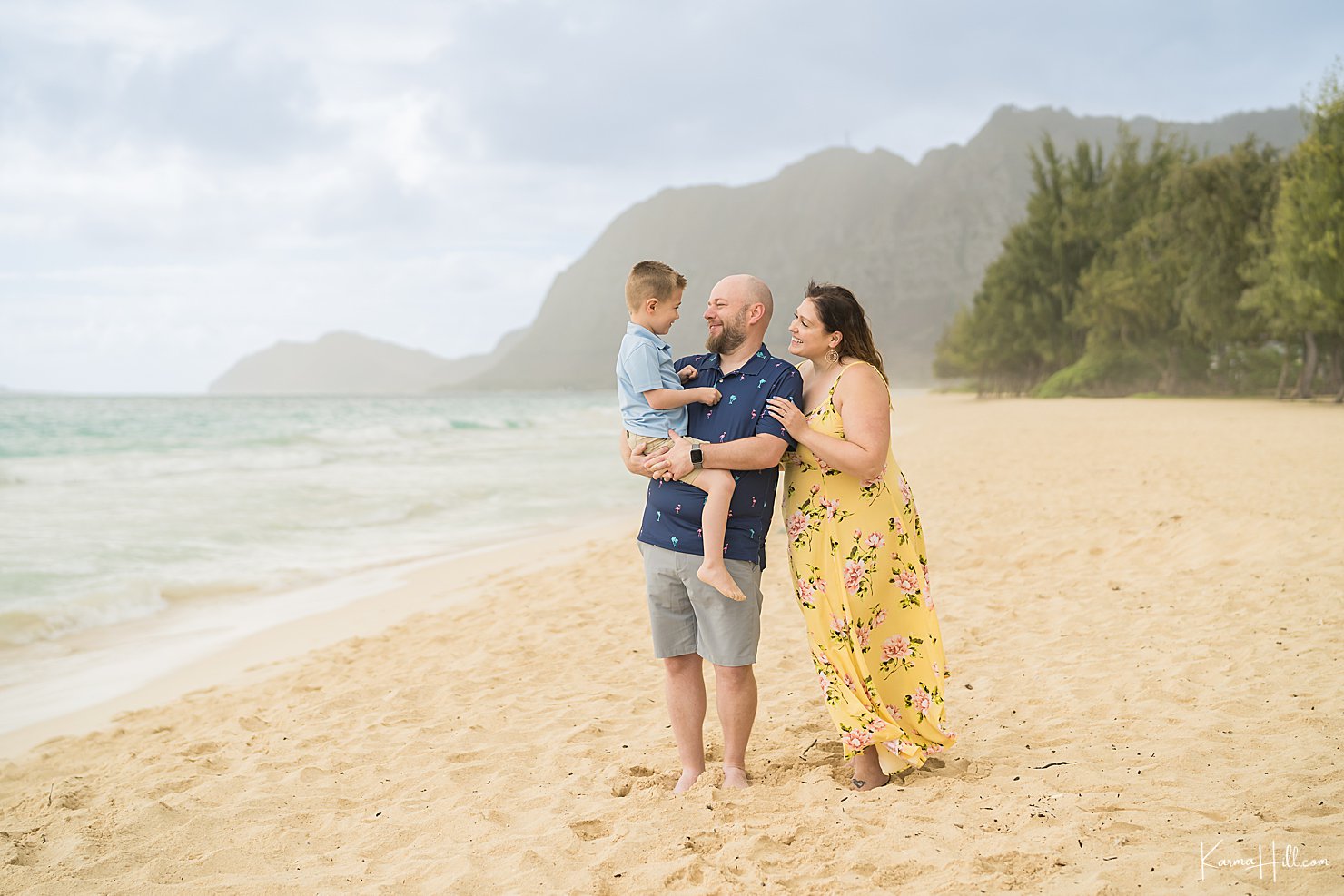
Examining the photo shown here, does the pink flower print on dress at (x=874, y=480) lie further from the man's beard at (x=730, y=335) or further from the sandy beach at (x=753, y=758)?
the sandy beach at (x=753, y=758)

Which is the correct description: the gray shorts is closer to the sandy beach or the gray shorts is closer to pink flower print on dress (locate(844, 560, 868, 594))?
pink flower print on dress (locate(844, 560, 868, 594))

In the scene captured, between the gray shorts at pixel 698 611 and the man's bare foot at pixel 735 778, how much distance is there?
456 millimetres

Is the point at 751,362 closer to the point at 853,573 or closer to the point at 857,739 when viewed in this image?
the point at 853,573

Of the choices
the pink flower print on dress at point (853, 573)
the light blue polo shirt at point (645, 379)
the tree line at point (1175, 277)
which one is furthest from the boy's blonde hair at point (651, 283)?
the tree line at point (1175, 277)

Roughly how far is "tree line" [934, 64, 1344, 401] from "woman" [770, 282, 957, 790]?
27.7m

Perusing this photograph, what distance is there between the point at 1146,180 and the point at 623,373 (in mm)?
51981

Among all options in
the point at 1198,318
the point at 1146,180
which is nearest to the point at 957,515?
the point at 1198,318

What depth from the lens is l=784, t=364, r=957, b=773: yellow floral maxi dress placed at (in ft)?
11.1

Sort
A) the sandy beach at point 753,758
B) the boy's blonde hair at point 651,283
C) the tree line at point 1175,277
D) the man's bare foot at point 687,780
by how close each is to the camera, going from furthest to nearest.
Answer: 1. the tree line at point 1175,277
2. the man's bare foot at point 687,780
3. the boy's blonde hair at point 651,283
4. the sandy beach at point 753,758

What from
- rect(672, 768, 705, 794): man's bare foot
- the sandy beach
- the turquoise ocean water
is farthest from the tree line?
Answer: rect(672, 768, 705, 794): man's bare foot

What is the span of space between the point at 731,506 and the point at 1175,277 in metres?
42.7

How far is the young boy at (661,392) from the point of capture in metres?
3.25

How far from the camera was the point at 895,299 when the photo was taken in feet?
621

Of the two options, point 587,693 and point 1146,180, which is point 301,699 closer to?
point 587,693
